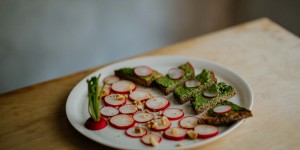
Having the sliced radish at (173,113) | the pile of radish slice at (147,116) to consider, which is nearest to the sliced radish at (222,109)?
the pile of radish slice at (147,116)

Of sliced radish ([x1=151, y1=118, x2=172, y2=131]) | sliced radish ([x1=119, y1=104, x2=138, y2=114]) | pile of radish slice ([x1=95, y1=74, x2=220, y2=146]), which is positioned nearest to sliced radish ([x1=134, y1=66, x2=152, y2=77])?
pile of radish slice ([x1=95, y1=74, x2=220, y2=146])

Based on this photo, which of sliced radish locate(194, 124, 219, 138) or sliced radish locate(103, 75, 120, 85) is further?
sliced radish locate(103, 75, 120, 85)

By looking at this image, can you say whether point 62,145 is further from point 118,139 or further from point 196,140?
point 196,140

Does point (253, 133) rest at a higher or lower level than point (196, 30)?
higher

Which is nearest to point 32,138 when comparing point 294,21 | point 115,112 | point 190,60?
point 115,112

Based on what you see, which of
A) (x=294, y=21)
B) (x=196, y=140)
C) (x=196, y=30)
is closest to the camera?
(x=196, y=140)

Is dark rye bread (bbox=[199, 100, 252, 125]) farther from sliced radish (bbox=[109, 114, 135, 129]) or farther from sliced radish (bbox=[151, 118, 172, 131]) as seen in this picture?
sliced radish (bbox=[109, 114, 135, 129])

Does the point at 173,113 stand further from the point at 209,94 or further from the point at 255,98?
the point at 255,98
